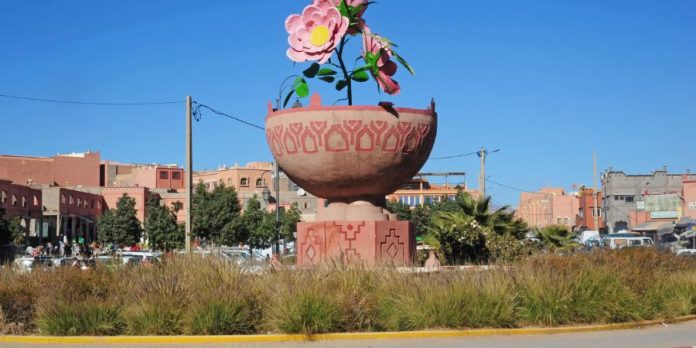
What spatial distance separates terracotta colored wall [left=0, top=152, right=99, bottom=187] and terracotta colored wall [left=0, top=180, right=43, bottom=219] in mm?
14858

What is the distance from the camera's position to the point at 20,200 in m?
66.4

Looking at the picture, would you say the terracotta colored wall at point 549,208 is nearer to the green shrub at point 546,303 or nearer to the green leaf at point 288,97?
the green leaf at point 288,97

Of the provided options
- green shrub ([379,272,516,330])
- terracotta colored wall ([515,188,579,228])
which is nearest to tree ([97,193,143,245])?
terracotta colored wall ([515,188,579,228])

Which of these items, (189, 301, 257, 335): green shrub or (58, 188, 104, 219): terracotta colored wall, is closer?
(189, 301, 257, 335): green shrub

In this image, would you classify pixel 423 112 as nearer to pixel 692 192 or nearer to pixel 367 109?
pixel 367 109

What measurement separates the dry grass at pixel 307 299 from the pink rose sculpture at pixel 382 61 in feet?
17.4

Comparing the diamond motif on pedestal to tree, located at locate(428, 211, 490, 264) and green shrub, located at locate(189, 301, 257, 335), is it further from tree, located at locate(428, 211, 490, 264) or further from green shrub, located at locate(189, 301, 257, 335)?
green shrub, located at locate(189, 301, 257, 335)

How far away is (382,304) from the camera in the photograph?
12.1m

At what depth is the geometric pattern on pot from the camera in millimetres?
16547

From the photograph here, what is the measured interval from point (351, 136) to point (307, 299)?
18.4 ft

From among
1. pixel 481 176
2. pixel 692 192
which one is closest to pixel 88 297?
pixel 481 176

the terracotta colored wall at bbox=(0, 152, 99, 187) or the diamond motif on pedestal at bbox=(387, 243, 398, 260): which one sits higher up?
the terracotta colored wall at bbox=(0, 152, 99, 187)

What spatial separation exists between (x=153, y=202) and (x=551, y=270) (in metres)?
54.5

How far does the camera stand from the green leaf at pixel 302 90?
17625mm
